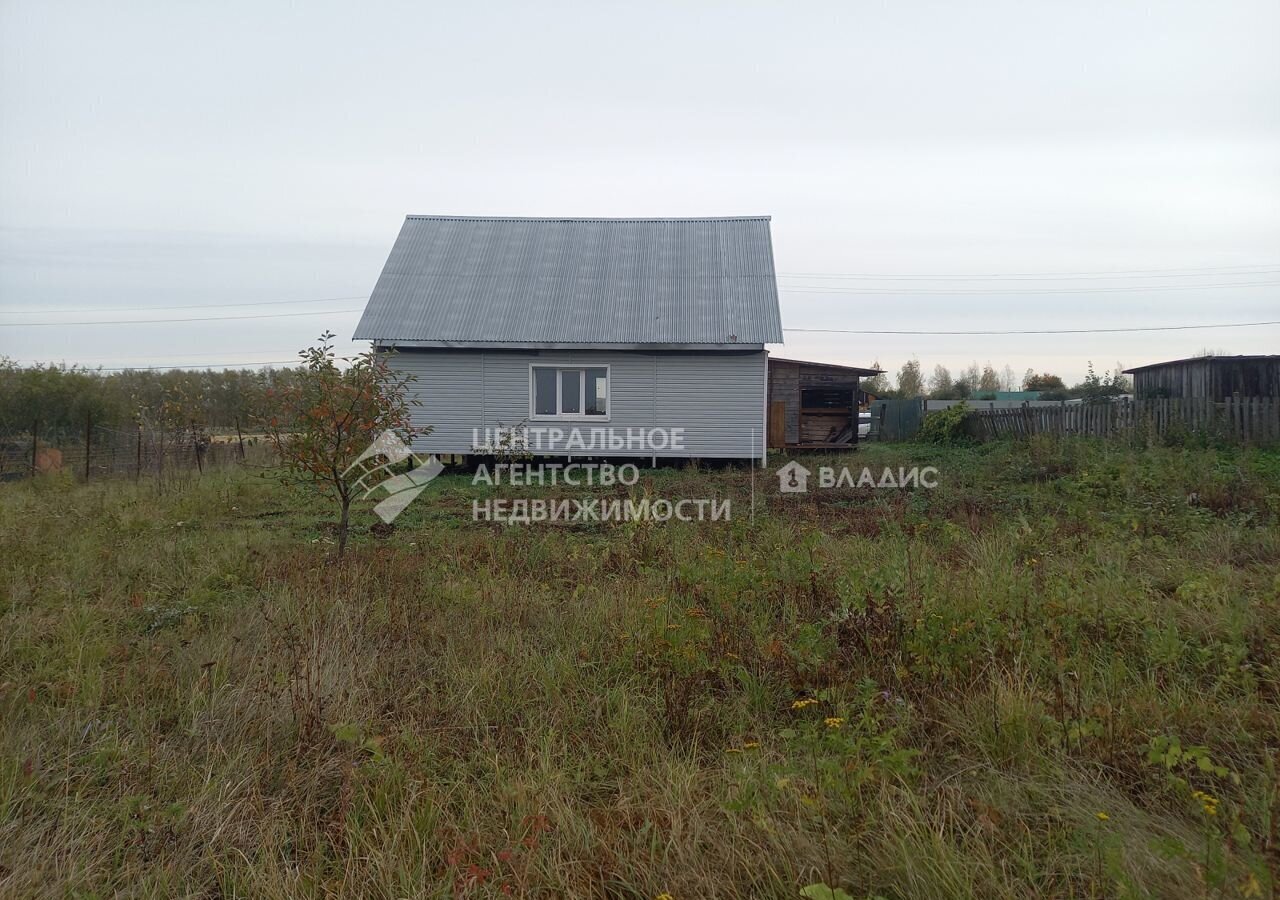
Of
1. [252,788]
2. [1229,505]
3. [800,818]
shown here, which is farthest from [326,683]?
[1229,505]

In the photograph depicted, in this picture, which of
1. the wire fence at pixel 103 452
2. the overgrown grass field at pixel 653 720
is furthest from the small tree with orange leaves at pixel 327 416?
the wire fence at pixel 103 452

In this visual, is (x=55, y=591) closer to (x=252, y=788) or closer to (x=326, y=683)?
(x=326, y=683)

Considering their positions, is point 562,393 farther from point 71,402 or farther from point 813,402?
point 71,402

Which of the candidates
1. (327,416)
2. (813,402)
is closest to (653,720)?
(327,416)

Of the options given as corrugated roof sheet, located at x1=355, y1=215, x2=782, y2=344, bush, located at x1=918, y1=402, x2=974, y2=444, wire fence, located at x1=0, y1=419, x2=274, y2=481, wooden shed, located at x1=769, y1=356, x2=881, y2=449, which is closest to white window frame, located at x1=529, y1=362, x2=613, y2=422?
→ corrugated roof sheet, located at x1=355, y1=215, x2=782, y2=344

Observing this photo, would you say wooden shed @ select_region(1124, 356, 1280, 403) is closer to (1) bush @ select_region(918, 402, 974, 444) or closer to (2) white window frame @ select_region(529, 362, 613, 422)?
(1) bush @ select_region(918, 402, 974, 444)

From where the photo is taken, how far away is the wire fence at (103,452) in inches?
516

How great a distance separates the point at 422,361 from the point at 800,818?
13.8m

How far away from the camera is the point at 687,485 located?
11.6 meters

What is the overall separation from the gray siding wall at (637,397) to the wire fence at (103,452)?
137 inches

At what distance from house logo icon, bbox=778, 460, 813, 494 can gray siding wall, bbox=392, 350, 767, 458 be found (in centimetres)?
120

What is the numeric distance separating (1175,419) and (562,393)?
1154 centimetres

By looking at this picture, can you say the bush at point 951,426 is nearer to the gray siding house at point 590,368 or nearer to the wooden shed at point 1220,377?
the wooden shed at point 1220,377

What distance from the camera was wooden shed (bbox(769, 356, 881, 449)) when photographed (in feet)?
64.8
